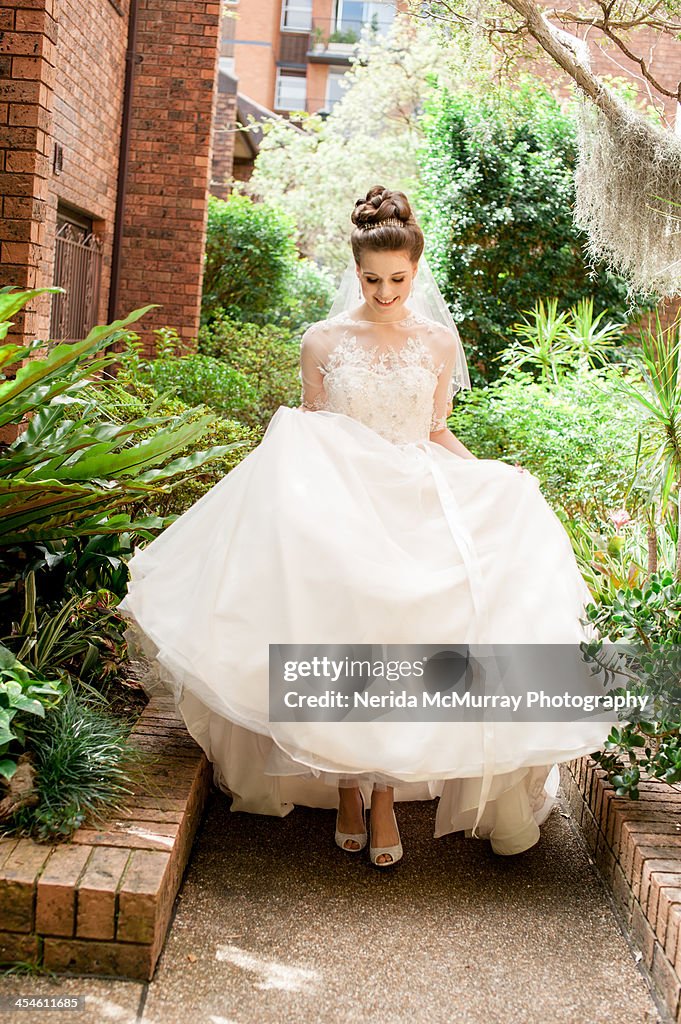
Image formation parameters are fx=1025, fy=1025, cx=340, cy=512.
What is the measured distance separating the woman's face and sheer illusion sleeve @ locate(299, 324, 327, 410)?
9.2 inches

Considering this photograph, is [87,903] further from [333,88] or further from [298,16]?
[298,16]

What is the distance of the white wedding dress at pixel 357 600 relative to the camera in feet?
8.63

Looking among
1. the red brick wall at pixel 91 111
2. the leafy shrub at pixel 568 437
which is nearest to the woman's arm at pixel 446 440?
the red brick wall at pixel 91 111

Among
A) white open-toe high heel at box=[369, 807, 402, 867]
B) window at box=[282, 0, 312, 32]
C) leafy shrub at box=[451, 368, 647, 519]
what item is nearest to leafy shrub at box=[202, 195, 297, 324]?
leafy shrub at box=[451, 368, 647, 519]

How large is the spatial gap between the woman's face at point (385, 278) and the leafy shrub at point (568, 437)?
325cm

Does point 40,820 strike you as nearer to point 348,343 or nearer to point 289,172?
point 348,343

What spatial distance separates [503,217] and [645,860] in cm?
985

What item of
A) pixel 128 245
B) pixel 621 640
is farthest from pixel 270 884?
pixel 128 245

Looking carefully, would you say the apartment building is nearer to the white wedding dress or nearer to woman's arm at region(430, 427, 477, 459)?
woman's arm at region(430, 427, 477, 459)

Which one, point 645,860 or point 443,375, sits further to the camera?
point 443,375

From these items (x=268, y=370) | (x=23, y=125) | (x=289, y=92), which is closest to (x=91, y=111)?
(x=268, y=370)

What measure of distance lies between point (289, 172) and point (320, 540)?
855 inches

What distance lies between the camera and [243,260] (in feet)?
42.0

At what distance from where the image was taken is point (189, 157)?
9250 mm
